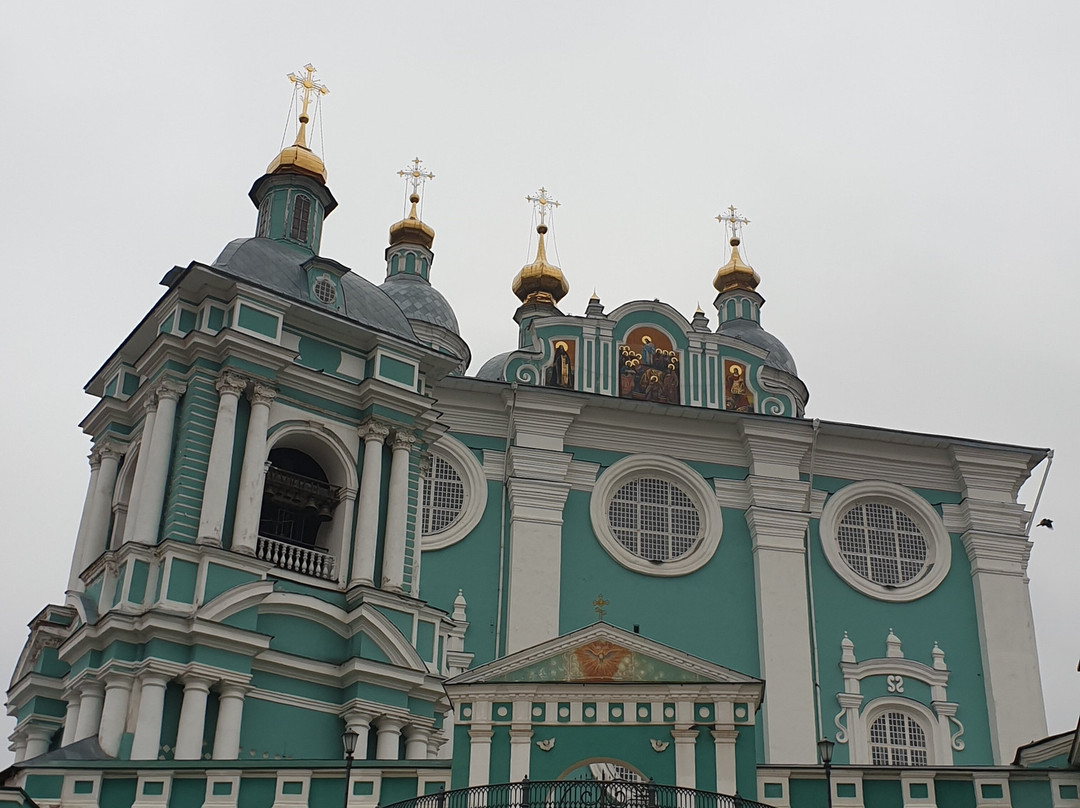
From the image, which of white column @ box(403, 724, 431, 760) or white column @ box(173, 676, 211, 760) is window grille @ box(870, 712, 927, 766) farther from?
white column @ box(173, 676, 211, 760)

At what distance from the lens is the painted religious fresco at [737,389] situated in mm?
27719

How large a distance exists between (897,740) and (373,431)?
10.8 meters

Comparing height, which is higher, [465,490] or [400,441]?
[465,490]

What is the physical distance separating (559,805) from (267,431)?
8098 millimetres

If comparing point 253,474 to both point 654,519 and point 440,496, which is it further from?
point 654,519

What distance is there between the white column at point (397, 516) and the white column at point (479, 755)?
17.8 ft

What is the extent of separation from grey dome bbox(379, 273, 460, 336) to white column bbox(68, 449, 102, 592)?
12.3 meters

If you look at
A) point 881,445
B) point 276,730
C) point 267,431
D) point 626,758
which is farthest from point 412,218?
point 626,758

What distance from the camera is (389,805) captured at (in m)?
14.0

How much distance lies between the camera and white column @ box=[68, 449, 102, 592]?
1983cm

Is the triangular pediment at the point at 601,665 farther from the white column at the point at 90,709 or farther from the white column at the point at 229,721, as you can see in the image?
the white column at the point at 90,709

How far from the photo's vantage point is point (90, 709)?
1755 cm

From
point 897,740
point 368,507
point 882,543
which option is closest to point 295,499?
point 368,507

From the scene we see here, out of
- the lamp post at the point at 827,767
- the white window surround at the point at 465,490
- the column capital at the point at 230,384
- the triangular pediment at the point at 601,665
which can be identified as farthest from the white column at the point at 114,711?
the lamp post at the point at 827,767
